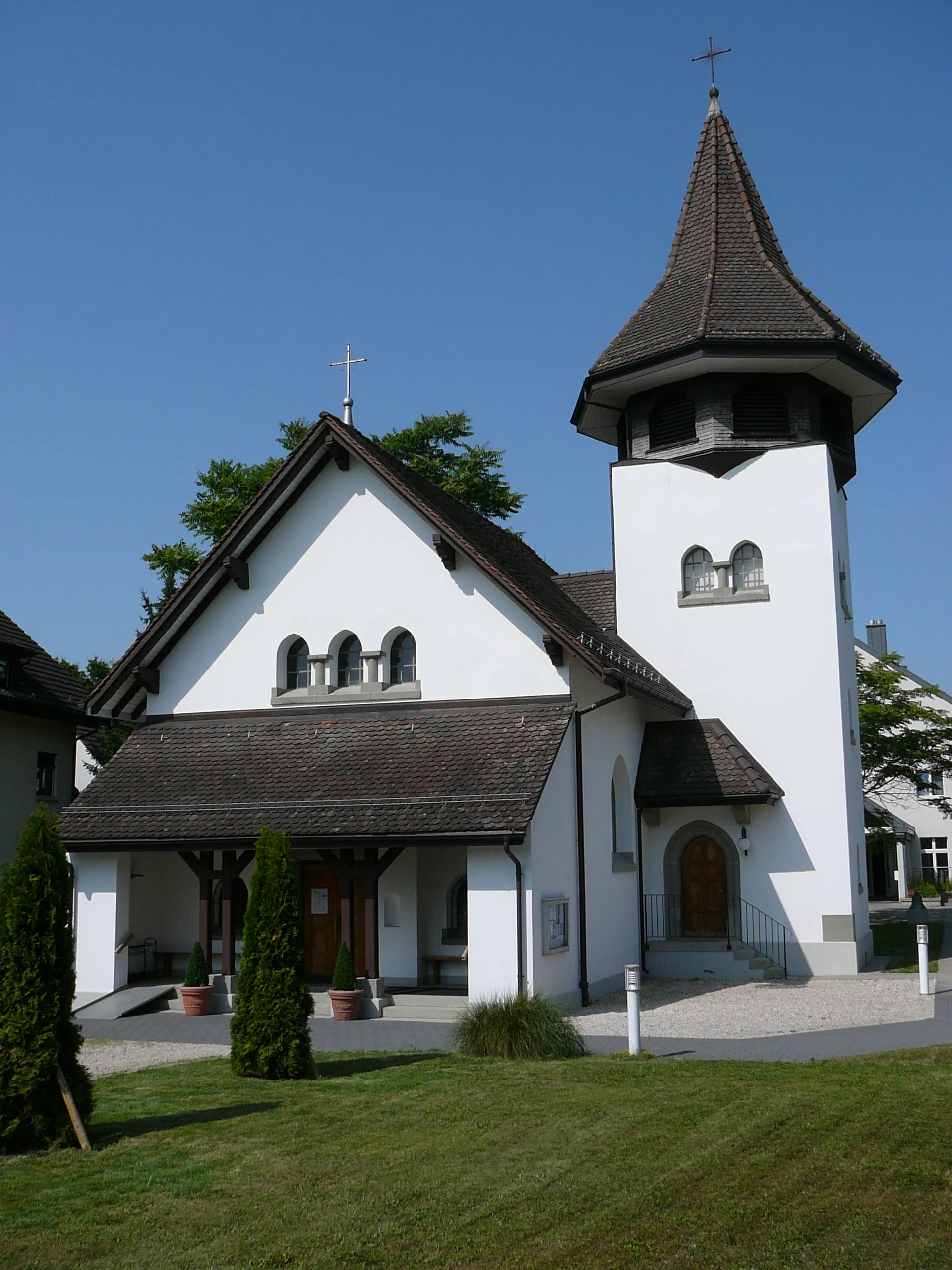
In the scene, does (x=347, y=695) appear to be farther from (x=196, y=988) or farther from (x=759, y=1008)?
(x=759, y=1008)

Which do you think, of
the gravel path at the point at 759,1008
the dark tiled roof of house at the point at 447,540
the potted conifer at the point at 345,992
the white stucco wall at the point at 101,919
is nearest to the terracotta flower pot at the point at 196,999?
the white stucco wall at the point at 101,919

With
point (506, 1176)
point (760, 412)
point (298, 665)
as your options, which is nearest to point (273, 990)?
point (506, 1176)

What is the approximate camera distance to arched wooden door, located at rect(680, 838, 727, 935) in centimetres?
2227

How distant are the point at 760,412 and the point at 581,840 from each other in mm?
9651

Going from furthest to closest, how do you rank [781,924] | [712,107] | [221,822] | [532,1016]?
[712,107]
[781,924]
[221,822]
[532,1016]

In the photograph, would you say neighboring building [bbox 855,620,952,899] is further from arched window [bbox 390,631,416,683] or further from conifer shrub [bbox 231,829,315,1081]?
conifer shrub [bbox 231,829,315,1081]

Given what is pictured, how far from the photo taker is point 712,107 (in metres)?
28.3

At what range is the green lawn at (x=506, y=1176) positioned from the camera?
6734 mm

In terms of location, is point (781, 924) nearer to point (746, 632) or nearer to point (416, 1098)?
point (746, 632)

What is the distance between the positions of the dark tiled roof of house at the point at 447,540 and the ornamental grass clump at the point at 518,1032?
227 inches

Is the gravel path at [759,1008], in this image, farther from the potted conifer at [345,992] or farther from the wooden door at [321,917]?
the wooden door at [321,917]

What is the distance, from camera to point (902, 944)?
88.1 feet

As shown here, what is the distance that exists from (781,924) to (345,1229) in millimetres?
16117

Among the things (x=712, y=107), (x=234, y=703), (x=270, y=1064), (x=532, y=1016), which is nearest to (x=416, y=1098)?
(x=270, y=1064)
